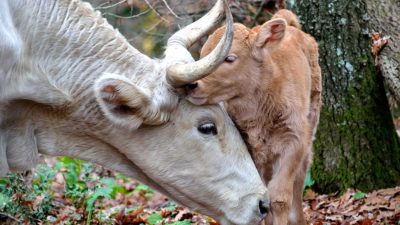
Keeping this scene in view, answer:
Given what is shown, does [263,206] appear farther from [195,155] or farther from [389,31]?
[389,31]

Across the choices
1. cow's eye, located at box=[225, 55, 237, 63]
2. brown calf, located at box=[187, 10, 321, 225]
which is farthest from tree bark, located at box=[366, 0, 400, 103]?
cow's eye, located at box=[225, 55, 237, 63]

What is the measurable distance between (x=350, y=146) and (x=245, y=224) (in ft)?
10.5

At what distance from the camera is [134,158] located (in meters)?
7.16

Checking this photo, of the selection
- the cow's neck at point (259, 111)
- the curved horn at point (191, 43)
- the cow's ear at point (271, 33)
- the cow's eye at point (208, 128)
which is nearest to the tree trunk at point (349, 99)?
the cow's neck at point (259, 111)

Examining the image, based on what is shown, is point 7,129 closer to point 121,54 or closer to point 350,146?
point 121,54

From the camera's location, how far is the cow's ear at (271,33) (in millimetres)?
7575

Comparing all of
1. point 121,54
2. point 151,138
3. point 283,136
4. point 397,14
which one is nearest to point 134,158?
point 151,138

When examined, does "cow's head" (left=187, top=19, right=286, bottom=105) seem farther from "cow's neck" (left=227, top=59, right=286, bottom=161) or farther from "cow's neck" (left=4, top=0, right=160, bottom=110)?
"cow's neck" (left=4, top=0, right=160, bottom=110)

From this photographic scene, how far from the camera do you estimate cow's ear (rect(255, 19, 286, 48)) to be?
7575mm

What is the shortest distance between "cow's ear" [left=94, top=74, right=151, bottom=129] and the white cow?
0.01 meters

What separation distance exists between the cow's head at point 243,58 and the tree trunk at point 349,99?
217cm

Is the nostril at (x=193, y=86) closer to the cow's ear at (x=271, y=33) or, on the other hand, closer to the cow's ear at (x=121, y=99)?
the cow's ear at (x=121, y=99)

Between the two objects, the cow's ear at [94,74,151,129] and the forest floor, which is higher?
the cow's ear at [94,74,151,129]

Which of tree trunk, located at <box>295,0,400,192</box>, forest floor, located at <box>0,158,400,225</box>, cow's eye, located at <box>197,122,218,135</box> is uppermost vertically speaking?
cow's eye, located at <box>197,122,218,135</box>
